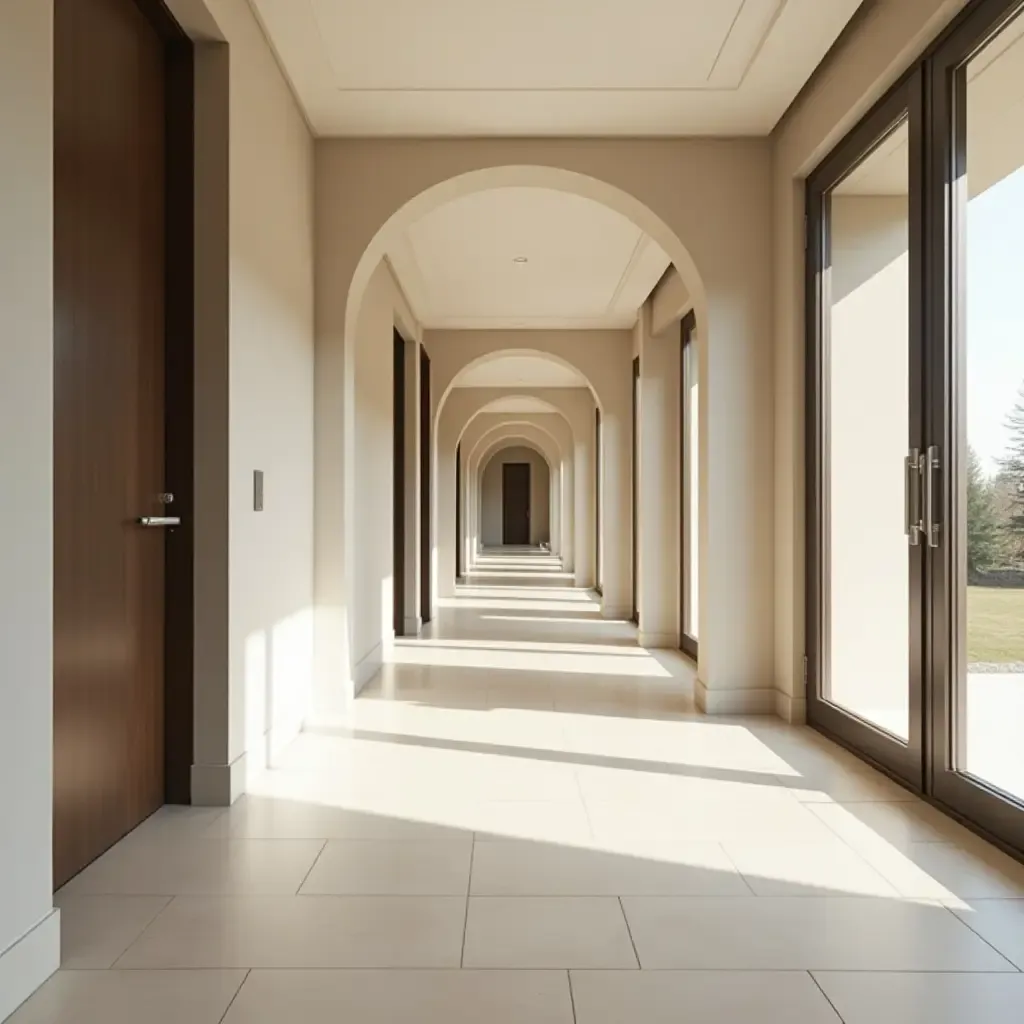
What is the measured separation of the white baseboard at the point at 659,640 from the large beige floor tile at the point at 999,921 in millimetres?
5835

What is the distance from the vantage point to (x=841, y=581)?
4.79m

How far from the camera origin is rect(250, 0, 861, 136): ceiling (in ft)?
13.6

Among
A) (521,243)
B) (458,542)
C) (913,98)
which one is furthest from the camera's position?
(458,542)

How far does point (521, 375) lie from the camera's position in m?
14.3

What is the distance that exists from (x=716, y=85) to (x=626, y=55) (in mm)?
559

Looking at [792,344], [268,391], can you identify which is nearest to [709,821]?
[268,391]

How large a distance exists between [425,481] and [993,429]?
25.2ft

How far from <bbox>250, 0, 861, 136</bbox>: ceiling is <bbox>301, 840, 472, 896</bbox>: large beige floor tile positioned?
320 centimetres

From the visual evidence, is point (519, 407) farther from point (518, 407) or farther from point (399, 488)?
point (399, 488)

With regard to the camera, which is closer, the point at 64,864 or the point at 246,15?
the point at 64,864

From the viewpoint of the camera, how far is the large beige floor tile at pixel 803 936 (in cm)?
232

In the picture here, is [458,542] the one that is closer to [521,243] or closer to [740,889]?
[521,243]

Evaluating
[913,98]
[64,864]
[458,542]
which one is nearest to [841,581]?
[913,98]

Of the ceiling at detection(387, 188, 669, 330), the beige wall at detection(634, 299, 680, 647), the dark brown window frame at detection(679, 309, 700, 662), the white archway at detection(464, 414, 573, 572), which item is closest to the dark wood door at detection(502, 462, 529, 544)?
the white archway at detection(464, 414, 573, 572)
